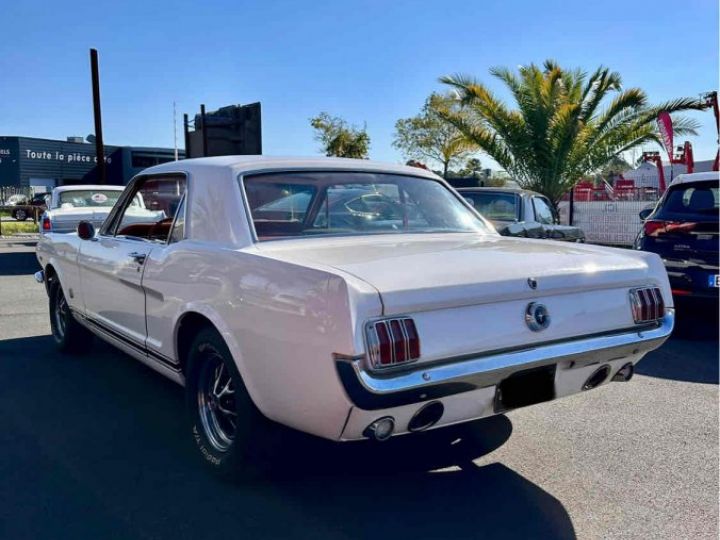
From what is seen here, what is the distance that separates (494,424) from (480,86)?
12.8 metres

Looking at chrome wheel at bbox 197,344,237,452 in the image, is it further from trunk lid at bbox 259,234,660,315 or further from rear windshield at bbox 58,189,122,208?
rear windshield at bbox 58,189,122,208

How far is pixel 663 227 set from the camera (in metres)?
6.57

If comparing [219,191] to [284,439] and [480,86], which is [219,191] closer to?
[284,439]

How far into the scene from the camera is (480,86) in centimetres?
1555

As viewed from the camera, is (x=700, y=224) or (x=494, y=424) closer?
(x=494, y=424)

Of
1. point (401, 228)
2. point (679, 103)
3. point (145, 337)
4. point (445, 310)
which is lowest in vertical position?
point (145, 337)

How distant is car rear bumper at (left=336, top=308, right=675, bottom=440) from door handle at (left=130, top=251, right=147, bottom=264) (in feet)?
6.33

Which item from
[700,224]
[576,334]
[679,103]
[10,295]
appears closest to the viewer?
[576,334]

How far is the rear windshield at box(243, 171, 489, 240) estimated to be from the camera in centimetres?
354

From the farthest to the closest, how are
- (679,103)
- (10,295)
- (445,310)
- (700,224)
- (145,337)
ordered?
(679,103), (10,295), (700,224), (145,337), (445,310)

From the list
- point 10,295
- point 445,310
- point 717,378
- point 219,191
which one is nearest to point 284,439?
point 445,310

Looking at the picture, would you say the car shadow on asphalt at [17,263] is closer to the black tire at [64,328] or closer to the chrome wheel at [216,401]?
the black tire at [64,328]

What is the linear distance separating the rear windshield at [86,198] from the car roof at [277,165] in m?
9.32

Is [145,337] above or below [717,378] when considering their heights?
above
